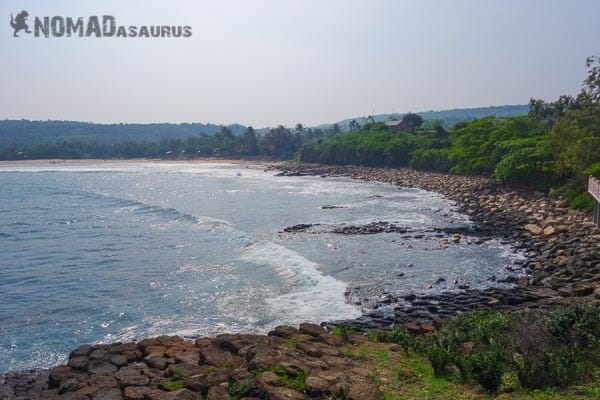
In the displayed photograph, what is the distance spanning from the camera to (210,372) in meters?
10.8

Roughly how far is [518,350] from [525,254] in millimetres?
14340

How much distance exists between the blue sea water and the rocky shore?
113 cm

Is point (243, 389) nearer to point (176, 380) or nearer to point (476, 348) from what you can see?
point (176, 380)

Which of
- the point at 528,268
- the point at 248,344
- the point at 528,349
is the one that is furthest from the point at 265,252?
the point at 528,349

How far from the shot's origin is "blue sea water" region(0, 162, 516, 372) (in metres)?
16.3

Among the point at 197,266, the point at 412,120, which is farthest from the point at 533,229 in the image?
the point at 412,120

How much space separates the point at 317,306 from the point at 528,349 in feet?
27.2

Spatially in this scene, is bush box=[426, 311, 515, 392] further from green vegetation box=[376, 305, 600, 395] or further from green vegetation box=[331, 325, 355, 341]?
green vegetation box=[331, 325, 355, 341]

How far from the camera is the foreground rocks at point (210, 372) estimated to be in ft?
31.1

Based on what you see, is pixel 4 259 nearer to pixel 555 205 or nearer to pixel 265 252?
pixel 265 252

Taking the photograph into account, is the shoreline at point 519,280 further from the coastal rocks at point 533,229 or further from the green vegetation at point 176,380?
the green vegetation at point 176,380

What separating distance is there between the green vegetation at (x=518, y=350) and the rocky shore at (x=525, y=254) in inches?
75.8

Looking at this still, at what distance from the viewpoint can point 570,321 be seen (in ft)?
36.3

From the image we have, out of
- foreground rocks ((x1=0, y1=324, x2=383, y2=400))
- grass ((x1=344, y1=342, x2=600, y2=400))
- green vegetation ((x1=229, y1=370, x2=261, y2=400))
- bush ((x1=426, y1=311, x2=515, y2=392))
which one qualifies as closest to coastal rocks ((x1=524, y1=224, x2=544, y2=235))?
bush ((x1=426, y1=311, x2=515, y2=392))
